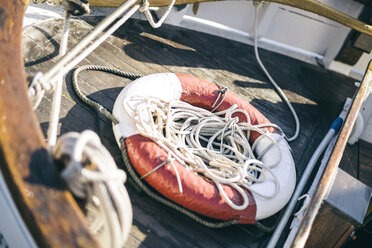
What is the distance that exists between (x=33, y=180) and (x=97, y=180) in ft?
0.60

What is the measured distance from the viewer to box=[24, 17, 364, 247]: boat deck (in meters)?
1.72

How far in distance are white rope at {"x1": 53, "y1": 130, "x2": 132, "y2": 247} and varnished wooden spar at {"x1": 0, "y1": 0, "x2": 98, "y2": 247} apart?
5 cm

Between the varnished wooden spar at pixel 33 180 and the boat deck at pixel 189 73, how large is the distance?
0.65m

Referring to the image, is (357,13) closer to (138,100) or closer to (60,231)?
(138,100)

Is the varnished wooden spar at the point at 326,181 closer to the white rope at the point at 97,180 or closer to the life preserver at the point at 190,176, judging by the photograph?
the life preserver at the point at 190,176

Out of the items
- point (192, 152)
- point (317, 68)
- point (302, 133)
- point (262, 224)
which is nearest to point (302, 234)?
point (262, 224)

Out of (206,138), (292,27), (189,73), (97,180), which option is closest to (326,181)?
(206,138)

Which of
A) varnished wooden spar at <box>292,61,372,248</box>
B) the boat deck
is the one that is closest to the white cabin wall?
the boat deck

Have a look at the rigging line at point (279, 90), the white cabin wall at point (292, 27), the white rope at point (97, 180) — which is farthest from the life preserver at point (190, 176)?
the white cabin wall at point (292, 27)

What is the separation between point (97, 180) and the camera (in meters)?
0.98

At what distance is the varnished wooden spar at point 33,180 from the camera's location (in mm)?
959

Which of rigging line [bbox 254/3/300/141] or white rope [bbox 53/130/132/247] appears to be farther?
rigging line [bbox 254/3/300/141]

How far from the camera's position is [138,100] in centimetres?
188

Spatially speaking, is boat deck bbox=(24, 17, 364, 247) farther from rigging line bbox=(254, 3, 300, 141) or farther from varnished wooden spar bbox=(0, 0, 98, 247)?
varnished wooden spar bbox=(0, 0, 98, 247)
